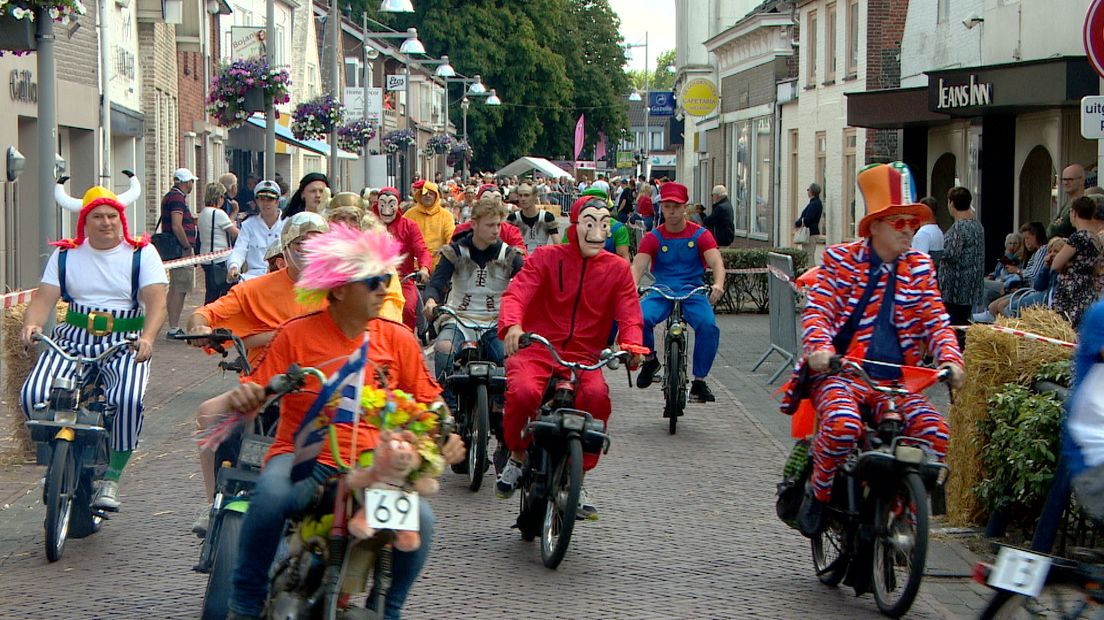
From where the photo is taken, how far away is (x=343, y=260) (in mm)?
4832

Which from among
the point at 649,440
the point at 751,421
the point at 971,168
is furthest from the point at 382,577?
the point at 971,168

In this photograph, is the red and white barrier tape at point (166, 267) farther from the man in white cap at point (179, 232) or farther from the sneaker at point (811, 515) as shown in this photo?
the sneaker at point (811, 515)

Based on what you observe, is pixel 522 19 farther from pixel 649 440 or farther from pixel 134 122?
pixel 649 440

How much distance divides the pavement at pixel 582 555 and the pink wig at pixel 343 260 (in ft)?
7.04

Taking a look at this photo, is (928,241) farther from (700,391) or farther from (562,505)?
(562,505)

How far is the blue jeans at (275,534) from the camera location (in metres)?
4.79

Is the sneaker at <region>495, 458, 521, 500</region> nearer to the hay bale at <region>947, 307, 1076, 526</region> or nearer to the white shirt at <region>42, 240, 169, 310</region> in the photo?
the white shirt at <region>42, 240, 169, 310</region>

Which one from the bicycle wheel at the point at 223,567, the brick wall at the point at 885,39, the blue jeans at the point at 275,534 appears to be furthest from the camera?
the brick wall at the point at 885,39

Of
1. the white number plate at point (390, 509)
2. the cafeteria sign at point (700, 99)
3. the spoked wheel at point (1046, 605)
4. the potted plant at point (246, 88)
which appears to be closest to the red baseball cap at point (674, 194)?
the spoked wheel at point (1046, 605)

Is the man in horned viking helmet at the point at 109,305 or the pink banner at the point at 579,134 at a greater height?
the pink banner at the point at 579,134

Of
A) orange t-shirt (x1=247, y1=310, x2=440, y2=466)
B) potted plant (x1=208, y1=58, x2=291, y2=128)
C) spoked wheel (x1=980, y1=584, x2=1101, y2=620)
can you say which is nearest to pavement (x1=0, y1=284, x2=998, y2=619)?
orange t-shirt (x1=247, y1=310, x2=440, y2=466)

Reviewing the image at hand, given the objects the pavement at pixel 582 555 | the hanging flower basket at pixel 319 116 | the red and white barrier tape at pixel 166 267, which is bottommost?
the pavement at pixel 582 555

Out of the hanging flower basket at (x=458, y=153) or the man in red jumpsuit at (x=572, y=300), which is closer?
the man in red jumpsuit at (x=572, y=300)

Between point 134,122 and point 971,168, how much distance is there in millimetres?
16584
